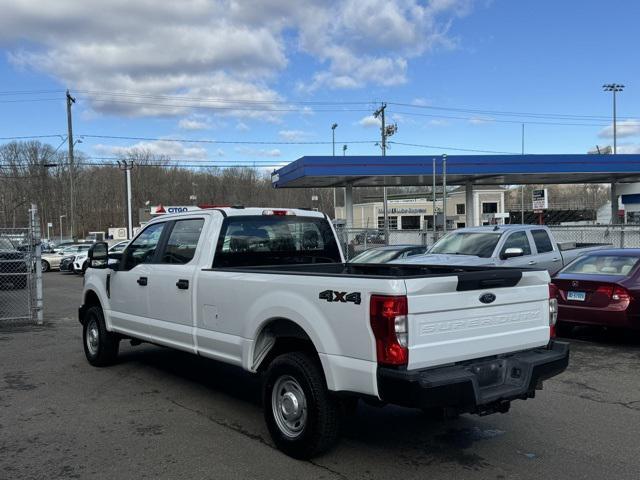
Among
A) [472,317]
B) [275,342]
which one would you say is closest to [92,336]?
[275,342]

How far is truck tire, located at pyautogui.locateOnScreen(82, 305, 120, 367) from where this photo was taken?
764 cm

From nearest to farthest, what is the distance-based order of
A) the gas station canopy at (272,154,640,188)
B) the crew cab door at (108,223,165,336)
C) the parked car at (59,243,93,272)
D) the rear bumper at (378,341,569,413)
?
the rear bumper at (378,341,569,413), the crew cab door at (108,223,165,336), the gas station canopy at (272,154,640,188), the parked car at (59,243,93,272)

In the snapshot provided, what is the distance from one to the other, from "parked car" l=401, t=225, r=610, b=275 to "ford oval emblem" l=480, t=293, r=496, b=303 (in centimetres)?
730

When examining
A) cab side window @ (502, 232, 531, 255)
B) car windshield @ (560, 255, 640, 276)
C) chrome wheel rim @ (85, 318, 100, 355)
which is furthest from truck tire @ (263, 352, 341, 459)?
cab side window @ (502, 232, 531, 255)

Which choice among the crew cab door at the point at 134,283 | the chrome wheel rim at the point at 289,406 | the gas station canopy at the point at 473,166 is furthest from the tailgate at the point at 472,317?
the gas station canopy at the point at 473,166

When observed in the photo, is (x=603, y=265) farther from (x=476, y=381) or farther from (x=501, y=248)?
(x=476, y=381)

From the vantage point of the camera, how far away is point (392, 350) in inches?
151

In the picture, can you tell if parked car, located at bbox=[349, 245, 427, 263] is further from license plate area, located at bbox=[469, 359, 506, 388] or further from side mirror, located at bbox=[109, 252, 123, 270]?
license plate area, located at bbox=[469, 359, 506, 388]

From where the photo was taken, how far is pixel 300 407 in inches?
179

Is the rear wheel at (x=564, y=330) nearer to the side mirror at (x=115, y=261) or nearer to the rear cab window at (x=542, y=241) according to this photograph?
the rear cab window at (x=542, y=241)

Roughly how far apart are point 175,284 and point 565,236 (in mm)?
28689

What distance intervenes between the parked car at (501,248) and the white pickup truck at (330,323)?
599cm

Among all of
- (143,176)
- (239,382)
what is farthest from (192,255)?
(143,176)

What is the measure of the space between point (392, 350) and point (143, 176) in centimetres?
7505
